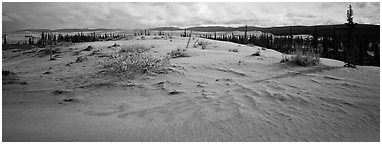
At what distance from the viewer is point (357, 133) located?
10.1 feet

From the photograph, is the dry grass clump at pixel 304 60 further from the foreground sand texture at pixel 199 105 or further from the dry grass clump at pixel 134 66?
the dry grass clump at pixel 134 66

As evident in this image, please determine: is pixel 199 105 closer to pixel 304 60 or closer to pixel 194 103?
pixel 194 103

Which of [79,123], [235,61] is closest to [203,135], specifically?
[79,123]

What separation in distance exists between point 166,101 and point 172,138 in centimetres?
119

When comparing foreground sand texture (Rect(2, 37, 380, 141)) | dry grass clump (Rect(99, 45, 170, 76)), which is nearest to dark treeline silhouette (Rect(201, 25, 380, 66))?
foreground sand texture (Rect(2, 37, 380, 141))

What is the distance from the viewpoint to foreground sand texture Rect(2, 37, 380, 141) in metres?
3.03

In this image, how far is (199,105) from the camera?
12.5ft

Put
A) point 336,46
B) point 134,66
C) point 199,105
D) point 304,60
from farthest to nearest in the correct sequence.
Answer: point 336,46
point 304,60
point 134,66
point 199,105

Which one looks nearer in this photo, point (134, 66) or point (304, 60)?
point (134, 66)

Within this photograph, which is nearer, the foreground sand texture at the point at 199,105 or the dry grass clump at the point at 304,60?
the foreground sand texture at the point at 199,105

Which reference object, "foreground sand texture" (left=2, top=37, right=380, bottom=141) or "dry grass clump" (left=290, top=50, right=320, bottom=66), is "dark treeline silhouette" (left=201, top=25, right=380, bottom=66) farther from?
"foreground sand texture" (left=2, top=37, right=380, bottom=141)

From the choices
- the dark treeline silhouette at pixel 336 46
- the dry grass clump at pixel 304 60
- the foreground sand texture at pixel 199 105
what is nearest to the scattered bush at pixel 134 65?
the foreground sand texture at pixel 199 105

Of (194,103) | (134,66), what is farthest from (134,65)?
(194,103)

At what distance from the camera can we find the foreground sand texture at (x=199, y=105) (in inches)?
119
